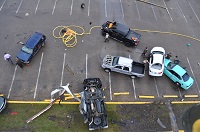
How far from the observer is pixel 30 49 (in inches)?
823

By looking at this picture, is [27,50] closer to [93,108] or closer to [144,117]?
[93,108]

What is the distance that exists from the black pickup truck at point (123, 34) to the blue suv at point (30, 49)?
7.60m

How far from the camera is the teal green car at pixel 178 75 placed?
64.3ft

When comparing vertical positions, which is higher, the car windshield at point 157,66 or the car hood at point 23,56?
the car windshield at point 157,66

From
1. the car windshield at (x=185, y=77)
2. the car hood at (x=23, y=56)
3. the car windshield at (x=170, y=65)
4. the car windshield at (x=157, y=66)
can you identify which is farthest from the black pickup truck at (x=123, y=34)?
the car hood at (x=23, y=56)

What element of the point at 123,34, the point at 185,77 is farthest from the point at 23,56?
the point at 185,77

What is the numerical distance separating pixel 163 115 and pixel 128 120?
3.45 meters

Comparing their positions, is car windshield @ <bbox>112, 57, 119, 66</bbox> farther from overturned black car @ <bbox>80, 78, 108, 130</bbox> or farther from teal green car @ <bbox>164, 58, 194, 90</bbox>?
teal green car @ <bbox>164, 58, 194, 90</bbox>

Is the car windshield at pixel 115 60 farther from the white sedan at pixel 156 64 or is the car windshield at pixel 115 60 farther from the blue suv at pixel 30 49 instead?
the blue suv at pixel 30 49

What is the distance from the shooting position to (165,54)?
23.0m

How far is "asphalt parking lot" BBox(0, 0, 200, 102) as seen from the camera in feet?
65.0

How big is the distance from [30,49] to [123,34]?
34.6 ft

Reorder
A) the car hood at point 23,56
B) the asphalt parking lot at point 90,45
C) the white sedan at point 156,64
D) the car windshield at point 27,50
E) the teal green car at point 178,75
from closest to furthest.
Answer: the teal green car at point 178,75, the asphalt parking lot at point 90,45, the white sedan at point 156,64, the car hood at point 23,56, the car windshield at point 27,50

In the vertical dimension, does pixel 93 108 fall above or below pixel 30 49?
below
